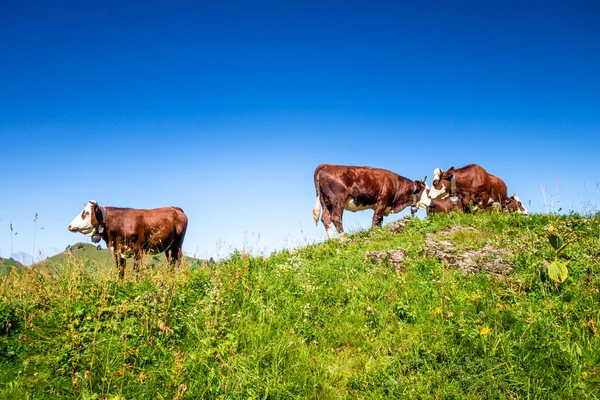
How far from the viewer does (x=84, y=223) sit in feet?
44.1

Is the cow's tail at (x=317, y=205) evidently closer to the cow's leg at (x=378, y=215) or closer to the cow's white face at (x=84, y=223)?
the cow's leg at (x=378, y=215)

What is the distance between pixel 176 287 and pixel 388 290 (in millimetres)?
3320

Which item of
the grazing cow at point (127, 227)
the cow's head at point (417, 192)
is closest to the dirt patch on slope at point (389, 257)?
the grazing cow at point (127, 227)

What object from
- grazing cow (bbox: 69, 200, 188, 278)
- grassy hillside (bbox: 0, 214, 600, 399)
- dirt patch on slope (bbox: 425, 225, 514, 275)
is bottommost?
grassy hillside (bbox: 0, 214, 600, 399)

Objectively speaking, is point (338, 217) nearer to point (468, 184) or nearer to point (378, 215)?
point (378, 215)

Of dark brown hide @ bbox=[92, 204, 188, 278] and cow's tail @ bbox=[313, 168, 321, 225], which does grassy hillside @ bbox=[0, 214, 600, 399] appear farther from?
cow's tail @ bbox=[313, 168, 321, 225]

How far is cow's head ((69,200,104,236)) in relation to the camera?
44.0ft

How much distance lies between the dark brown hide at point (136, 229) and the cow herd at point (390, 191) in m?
5.72

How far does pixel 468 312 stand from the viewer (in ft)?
17.4

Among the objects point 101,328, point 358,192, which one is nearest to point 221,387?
point 101,328

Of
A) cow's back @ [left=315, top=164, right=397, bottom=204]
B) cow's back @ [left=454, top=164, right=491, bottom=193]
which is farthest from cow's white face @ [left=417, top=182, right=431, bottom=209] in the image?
cow's back @ [left=315, top=164, right=397, bottom=204]

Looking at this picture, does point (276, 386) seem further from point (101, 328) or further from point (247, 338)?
point (101, 328)

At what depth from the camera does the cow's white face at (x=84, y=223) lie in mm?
13422

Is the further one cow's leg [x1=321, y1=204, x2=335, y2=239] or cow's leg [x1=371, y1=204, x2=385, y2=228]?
cow's leg [x1=371, y1=204, x2=385, y2=228]
